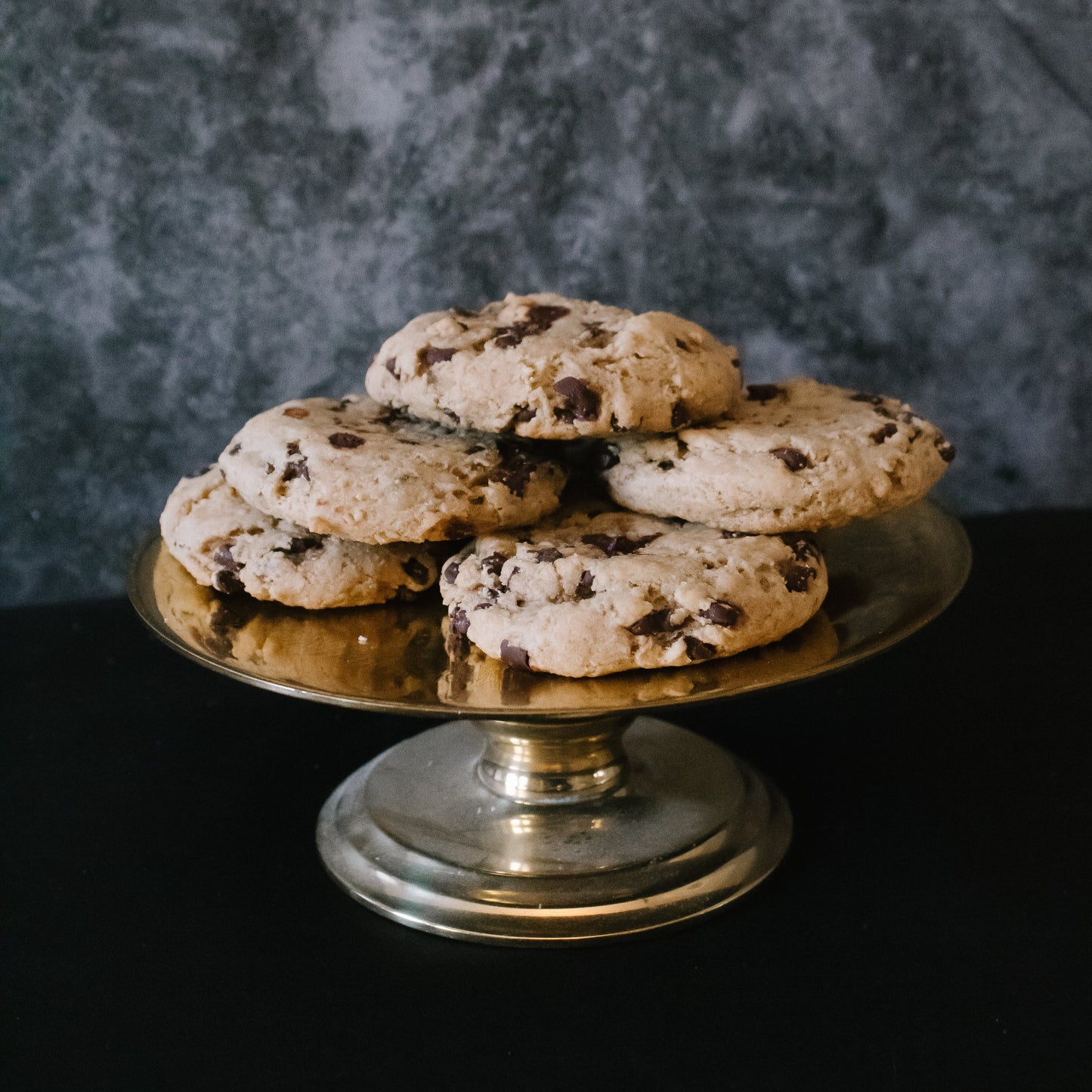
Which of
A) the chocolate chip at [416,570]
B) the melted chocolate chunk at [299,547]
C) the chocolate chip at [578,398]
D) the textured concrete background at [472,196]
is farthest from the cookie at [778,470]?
the textured concrete background at [472,196]

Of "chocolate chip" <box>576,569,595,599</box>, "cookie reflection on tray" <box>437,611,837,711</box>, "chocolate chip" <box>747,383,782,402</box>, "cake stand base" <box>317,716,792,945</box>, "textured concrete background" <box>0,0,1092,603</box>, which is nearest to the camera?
"cookie reflection on tray" <box>437,611,837,711</box>

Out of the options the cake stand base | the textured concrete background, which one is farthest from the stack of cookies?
the textured concrete background

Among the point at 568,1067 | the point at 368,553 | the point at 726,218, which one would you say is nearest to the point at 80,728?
the point at 368,553

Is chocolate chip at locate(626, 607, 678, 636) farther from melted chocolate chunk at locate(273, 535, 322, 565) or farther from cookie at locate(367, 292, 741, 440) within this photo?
melted chocolate chunk at locate(273, 535, 322, 565)

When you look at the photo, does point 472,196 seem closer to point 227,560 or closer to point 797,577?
point 227,560

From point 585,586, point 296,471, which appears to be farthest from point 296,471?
point 585,586

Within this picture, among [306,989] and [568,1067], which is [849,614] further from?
[306,989]

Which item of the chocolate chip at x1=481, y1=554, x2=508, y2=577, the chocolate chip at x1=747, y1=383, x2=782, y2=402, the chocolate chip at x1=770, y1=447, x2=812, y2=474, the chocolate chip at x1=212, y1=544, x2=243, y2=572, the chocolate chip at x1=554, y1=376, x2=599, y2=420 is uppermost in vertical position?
the chocolate chip at x1=554, y1=376, x2=599, y2=420
